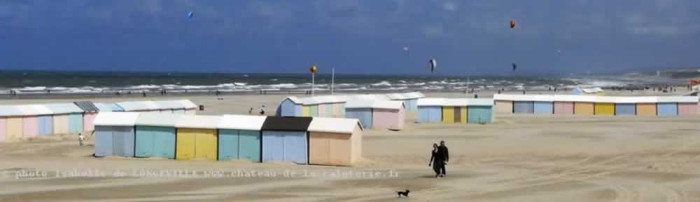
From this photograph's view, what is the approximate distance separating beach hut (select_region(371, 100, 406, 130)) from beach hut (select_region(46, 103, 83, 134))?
11.0m

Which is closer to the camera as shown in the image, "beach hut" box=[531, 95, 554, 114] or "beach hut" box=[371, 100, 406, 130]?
"beach hut" box=[371, 100, 406, 130]

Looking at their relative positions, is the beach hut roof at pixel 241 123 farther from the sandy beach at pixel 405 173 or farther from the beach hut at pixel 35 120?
the beach hut at pixel 35 120

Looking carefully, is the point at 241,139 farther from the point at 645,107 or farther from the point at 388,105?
the point at 645,107

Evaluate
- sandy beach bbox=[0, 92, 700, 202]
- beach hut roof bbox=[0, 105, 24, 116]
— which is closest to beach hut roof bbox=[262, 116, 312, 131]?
sandy beach bbox=[0, 92, 700, 202]

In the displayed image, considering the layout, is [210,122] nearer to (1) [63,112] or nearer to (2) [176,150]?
(2) [176,150]

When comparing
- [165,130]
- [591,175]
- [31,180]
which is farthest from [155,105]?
[591,175]

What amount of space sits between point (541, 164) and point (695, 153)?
5766 millimetres

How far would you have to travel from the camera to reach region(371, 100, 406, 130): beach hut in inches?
1244

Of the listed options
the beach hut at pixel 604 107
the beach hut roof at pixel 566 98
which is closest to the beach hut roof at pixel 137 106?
the beach hut roof at pixel 566 98

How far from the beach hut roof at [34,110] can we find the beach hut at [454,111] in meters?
17.1

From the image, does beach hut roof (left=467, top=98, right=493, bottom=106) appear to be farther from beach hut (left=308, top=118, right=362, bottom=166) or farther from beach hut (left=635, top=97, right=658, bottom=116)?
beach hut (left=308, top=118, right=362, bottom=166)

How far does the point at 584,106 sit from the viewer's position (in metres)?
45.7

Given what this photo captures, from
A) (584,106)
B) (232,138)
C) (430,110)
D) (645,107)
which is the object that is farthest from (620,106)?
(232,138)

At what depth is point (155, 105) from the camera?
34.1m
